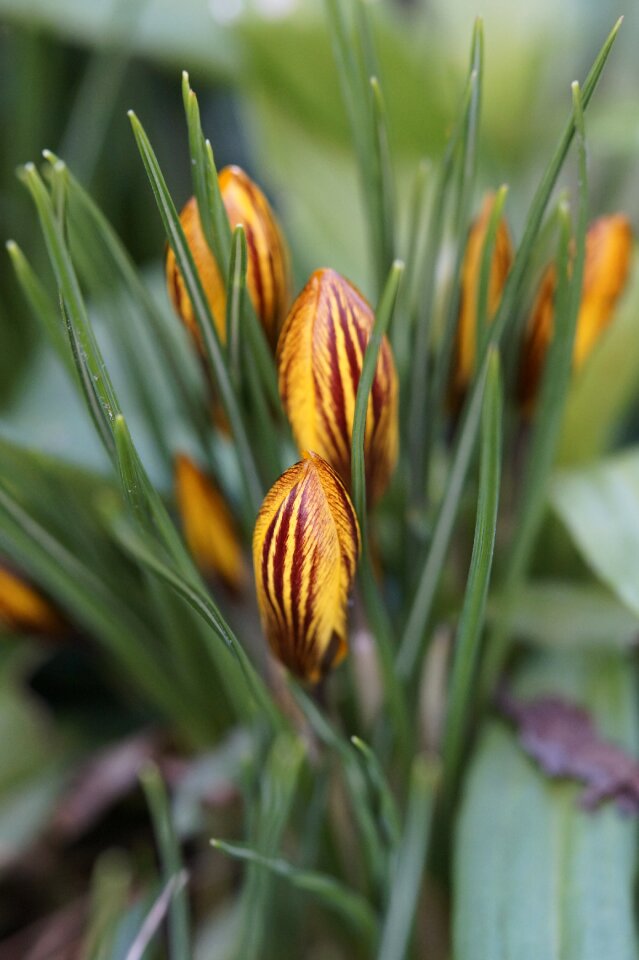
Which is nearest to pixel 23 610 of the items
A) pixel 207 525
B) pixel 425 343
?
pixel 207 525

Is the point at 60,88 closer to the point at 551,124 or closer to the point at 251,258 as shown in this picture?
the point at 551,124

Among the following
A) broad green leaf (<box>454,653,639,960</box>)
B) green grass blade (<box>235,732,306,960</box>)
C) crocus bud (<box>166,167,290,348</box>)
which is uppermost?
crocus bud (<box>166,167,290,348</box>)

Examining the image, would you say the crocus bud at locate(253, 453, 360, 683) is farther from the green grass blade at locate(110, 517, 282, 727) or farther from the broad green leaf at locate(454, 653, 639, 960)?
the broad green leaf at locate(454, 653, 639, 960)

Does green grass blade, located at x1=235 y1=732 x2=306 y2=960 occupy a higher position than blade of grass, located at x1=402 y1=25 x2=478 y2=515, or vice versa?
blade of grass, located at x1=402 y1=25 x2=478 y2=515

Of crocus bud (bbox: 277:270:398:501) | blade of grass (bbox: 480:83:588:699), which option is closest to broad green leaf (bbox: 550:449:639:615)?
blade of grass (bbox: 480:83:588:699)

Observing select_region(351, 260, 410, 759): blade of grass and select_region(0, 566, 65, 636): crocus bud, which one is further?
select_region(0, 566, 65, 636): crocus bud

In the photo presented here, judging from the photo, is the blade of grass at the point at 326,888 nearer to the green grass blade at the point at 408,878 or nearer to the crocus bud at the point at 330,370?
the green grass blade at the point at 408,878

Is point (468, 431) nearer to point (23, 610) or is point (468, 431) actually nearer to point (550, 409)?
point (550, 409)

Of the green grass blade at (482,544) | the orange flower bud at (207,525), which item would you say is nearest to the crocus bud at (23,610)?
the orange flower bud at (207,525)
